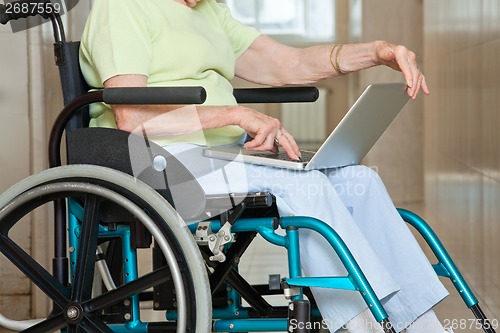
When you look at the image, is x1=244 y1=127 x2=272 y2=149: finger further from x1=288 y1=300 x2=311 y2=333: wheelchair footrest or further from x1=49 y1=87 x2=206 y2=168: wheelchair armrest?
x1=288 y1=300 x2=311 y2=333: wheelchair footrest

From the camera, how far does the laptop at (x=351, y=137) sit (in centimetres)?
167

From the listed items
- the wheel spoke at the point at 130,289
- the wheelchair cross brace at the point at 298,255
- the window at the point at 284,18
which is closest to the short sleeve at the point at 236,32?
the wheelchair cross brace at the point at 298,255

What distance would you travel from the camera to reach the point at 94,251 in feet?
5.70

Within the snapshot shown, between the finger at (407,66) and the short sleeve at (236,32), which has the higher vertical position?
the short sleeve at (236,32)

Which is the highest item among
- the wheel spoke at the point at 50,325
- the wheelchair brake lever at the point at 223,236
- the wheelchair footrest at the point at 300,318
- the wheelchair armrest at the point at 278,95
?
the wheelchair armrest at the point at 278,95

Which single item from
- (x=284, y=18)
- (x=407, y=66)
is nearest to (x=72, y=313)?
(x=407, y=66)

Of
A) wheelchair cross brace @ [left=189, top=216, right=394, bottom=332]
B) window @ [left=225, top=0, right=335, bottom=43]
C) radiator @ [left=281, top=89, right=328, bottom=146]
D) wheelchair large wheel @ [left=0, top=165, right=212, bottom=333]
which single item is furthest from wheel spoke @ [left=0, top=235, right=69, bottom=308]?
radiator @ [left=281, top=89, right=328, bottom=146]

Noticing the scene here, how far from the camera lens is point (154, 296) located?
2.00 meters

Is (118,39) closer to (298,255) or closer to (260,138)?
(260,138)

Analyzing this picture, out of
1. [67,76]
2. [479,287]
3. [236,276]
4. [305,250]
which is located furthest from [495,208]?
[67,76]

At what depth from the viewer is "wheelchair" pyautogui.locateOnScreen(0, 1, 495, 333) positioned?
162cm

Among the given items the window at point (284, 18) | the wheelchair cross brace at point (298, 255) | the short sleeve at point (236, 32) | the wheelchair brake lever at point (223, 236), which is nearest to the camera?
the wheelchair cross brace at point (298, 255)

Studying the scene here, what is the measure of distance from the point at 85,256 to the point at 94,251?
0.07 feet

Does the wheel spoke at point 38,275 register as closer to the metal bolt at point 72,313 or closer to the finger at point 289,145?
the metal bolt at point 72,313
